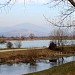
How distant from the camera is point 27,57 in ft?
152

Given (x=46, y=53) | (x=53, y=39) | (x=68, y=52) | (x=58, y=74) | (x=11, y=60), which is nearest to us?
(x=58, y=74)

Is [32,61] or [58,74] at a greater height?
[58,74]

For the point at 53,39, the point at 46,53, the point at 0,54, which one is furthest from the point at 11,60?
the point at 53,39

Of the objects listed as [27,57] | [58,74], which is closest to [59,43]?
[27,57]

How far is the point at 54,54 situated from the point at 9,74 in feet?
92.7

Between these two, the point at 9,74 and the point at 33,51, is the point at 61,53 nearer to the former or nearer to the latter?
the point at 33,51

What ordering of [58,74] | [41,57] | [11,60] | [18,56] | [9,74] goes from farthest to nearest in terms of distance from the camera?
[41,57], [18,56], [11,60], [9,74], [58,74]

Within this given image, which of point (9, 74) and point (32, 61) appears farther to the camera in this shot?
point (32, 61)

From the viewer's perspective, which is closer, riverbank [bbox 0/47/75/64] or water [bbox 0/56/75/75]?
water [bbox 0/56/75/75]

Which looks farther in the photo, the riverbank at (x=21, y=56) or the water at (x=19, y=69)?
the riverbank at (x=21, y=56)

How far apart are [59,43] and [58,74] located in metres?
47.5

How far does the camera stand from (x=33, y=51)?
49.2 meters

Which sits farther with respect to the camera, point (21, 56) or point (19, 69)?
point (21, 56)

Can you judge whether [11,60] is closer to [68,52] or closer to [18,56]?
[18,56]
